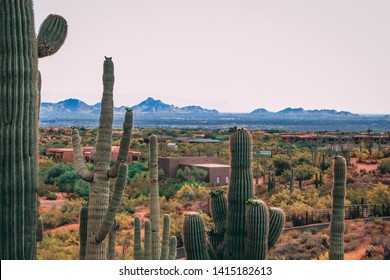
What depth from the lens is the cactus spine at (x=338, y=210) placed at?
34.2 ft

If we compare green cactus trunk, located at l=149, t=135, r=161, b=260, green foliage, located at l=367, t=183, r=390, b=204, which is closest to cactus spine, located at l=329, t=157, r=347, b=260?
green cactus trunk, located at l=149, t=135, r=161, b=260

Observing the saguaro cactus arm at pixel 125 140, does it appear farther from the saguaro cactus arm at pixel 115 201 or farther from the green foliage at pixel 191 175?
the green foliage at pixel 191 175

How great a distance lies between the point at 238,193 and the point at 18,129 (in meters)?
3.98

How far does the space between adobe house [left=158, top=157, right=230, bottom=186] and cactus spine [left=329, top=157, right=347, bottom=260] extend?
2721 cm

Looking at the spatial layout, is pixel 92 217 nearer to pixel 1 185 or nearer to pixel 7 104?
pixel 1 185

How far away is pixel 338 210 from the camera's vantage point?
1057 cm

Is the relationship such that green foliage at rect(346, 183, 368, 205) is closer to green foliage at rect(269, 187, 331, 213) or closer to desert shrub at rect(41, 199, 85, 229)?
green foliage at rect(269, 187, 331, 213)

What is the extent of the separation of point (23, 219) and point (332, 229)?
576 cm

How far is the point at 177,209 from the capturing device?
29531 mm

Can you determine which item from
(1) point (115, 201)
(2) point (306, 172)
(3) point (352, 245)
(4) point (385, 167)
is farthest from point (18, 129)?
(4) point (385, 167)

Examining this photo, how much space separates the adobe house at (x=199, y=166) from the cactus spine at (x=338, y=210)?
27.2 m

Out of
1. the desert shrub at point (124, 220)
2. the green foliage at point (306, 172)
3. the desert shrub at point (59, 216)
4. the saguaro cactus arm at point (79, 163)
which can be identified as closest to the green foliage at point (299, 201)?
the desert shrub at point (124, 220)

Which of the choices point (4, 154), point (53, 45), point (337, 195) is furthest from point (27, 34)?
point (337, 195)

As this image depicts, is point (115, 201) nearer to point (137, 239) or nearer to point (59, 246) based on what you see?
point (137, 239)
